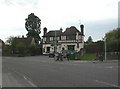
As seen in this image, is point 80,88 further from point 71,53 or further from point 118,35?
point 118,35

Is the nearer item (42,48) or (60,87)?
(60,87)

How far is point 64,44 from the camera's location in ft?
361

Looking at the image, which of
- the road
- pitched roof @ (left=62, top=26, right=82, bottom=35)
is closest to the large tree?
pitched roof @ (left=62, top=26, right=82, bottom=35)

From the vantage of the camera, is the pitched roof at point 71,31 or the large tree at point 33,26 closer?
the pitched roof at point 71,31

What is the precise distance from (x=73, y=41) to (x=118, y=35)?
23.3 m

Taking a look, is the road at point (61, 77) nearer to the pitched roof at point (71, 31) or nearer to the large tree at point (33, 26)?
the pitched roof at point (71, 31)

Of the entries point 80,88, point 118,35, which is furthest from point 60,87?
point 118,35

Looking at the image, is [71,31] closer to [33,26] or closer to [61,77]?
[33,26]

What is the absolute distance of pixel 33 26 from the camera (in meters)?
140

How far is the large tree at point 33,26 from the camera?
13938cm

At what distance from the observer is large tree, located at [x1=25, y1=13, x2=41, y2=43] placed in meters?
139

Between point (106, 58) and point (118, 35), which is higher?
point (118, 35)

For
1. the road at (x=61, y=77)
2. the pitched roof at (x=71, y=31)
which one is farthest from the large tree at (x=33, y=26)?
the road at (x=61, y=77)

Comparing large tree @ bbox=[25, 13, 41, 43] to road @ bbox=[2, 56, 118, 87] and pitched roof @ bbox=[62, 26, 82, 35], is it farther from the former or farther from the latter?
road @ bbox=[2, 56, 118, 87]
